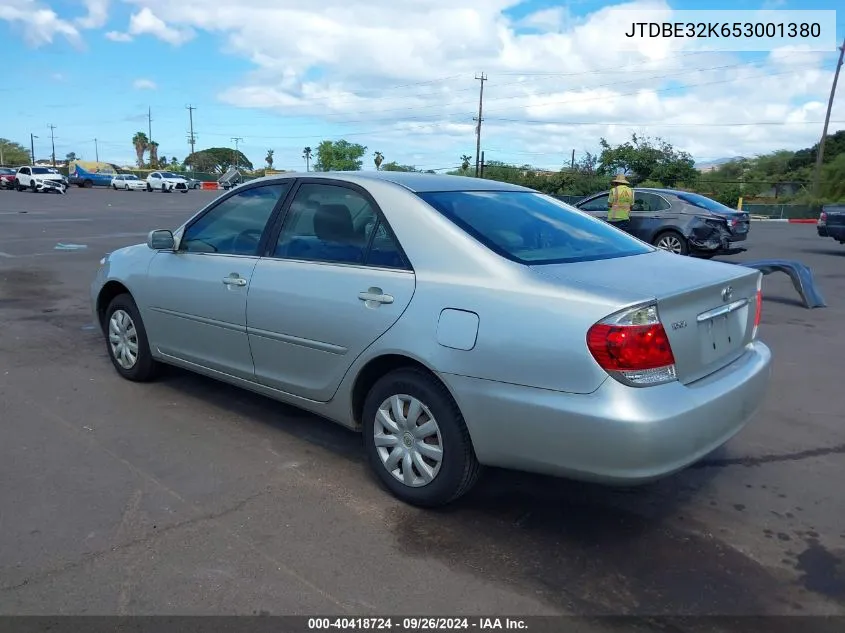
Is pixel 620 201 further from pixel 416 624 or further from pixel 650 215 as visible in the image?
pixel 416 624

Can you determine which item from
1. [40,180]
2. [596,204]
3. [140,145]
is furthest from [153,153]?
[596,204]

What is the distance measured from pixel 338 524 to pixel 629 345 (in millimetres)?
1588

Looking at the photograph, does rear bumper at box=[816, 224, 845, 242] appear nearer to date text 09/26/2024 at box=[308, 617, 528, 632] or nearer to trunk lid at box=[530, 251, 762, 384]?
trunk lid at box=[530, 251, 762, 384]

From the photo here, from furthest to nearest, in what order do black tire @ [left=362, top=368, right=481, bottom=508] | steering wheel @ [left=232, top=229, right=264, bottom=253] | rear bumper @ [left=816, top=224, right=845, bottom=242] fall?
rear bumper @ [left=816, top=224, right=845, bottom=242], steering wheel @ [left=232, top=229, right=264, bottom=253], black tire @ [left=362, top=368, right=481, bottom=508]

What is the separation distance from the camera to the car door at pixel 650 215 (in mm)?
13664

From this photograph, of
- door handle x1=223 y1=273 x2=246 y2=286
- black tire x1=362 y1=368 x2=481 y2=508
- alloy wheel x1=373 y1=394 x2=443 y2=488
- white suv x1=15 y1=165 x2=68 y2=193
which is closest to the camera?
black tire x1=362 y1=368 x2=481 y2=508

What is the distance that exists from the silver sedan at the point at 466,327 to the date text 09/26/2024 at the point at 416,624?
0.68 m

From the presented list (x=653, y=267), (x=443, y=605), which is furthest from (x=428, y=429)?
(x=653, y=267)

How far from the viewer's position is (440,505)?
3469mm

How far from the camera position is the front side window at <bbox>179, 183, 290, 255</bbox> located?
4.42m

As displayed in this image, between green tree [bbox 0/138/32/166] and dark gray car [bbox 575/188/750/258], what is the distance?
122670mm

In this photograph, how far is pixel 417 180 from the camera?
4.11m

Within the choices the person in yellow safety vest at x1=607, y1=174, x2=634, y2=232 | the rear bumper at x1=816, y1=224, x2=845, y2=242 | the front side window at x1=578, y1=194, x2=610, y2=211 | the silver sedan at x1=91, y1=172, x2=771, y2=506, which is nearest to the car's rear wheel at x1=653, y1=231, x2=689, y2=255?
the person in yellow safety vest at x1=607, y1=174, x2=634, y2=232

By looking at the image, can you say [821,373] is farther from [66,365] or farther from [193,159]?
[193,159]
